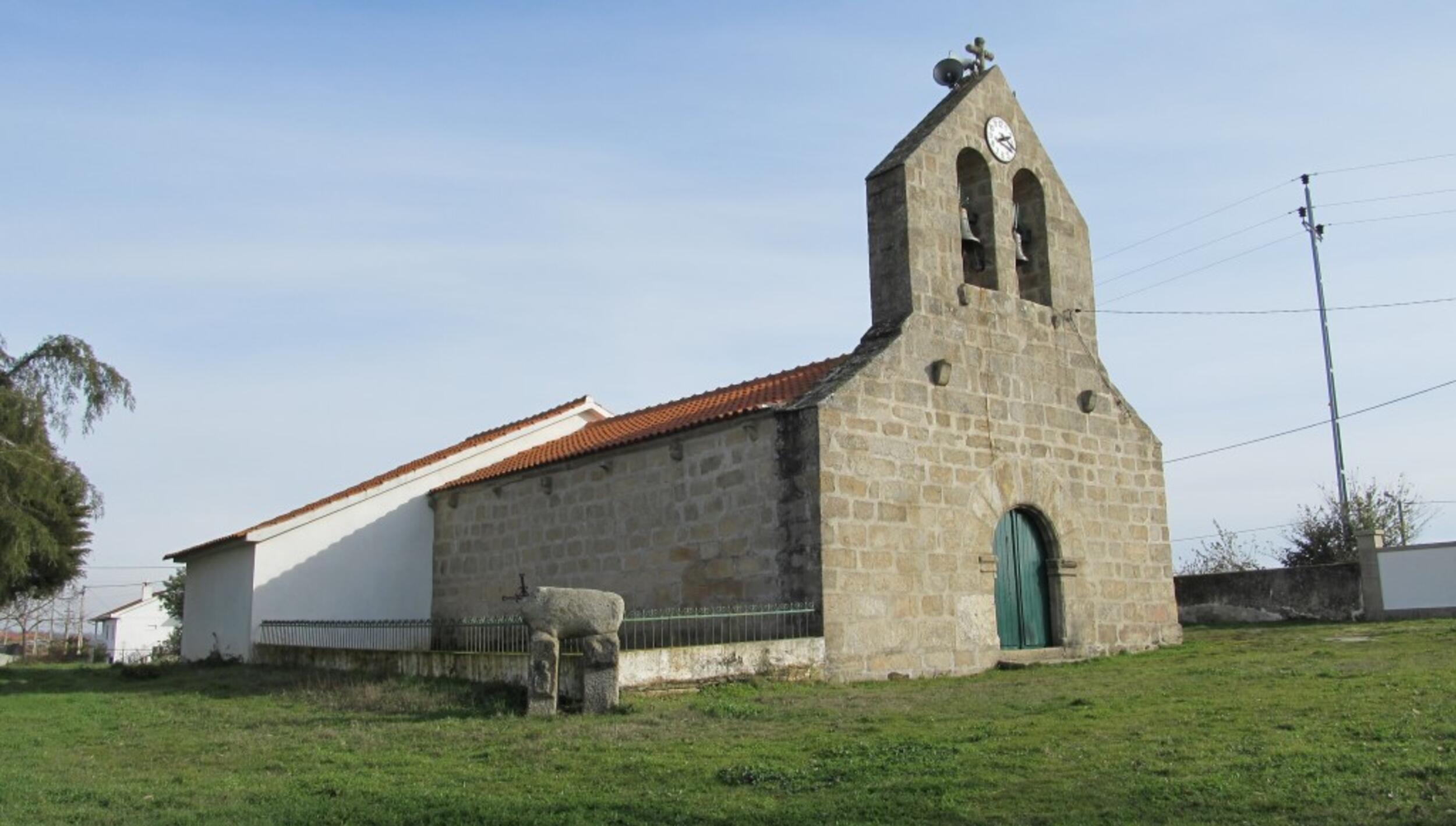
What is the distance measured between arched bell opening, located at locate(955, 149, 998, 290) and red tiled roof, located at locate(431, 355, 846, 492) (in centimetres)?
234

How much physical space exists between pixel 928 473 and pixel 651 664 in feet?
16.5

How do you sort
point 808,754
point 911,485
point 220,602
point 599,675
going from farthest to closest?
point 220,602 < point 911,485 < point 599,675 < point 808,754

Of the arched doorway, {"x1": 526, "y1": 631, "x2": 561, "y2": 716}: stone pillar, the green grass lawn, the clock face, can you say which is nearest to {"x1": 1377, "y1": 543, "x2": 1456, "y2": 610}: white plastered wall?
the green grass lawn

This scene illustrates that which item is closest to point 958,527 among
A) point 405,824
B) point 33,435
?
point 405,824

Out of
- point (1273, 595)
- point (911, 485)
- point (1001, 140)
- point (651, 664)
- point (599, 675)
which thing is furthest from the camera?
point (1273, 595)

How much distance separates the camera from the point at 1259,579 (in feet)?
69.1

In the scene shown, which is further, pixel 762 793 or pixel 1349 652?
Result: pixel 1349 652

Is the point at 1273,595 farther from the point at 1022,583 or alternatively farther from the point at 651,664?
the point at 651,664

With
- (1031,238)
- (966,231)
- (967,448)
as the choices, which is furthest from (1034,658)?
(1031,238)

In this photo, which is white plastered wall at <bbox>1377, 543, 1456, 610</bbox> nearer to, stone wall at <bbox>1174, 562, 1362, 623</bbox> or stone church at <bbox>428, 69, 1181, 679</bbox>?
stone wall at <bbox>1174, 562, 1362, 623</bbox>

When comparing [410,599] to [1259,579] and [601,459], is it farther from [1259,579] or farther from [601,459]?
[1259,579]

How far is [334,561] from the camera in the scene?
779 inches

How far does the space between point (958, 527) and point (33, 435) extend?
1272 cm

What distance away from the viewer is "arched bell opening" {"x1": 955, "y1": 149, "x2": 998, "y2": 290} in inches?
651
